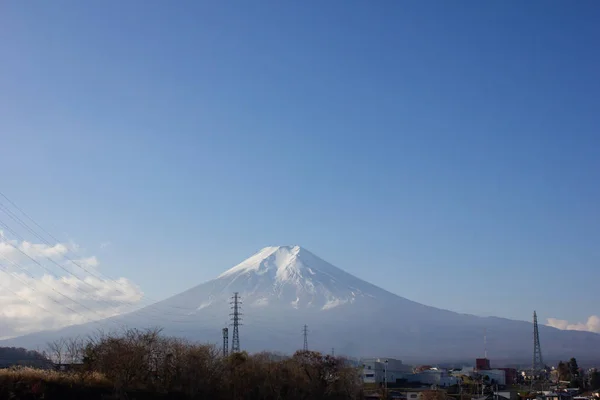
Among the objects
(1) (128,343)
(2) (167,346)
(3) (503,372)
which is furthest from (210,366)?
(3) (503,372)

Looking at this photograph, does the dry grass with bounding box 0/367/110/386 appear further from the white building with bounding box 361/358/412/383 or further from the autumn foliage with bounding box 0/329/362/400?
the white building with bounding box 361/358/412/383

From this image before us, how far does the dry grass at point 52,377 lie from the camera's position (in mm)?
27372

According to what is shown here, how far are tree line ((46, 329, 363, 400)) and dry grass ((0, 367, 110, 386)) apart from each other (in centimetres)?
78

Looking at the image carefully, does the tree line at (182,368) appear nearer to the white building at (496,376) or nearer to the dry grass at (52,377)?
the dry grass at (52,377)

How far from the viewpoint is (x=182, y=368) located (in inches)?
1398

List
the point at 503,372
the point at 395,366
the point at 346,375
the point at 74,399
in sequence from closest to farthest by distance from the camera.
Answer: the point at 74,399
the point at 346,375
the point at 503,372
the point at 395,366

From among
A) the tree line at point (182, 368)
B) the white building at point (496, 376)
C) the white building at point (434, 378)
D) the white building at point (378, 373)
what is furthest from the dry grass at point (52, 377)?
the white building at point (496, 376)

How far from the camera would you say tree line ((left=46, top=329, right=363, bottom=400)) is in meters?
33.0

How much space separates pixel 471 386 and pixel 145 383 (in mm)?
52311

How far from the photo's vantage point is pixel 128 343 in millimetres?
33656

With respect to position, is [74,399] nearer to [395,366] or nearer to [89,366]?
[89,366]

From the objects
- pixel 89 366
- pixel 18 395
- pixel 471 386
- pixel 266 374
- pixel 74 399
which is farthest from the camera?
pixel 471 386

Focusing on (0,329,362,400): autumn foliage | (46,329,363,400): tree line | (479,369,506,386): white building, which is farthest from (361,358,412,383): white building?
(0,329,362,400): autumn foliage

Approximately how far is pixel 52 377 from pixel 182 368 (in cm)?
805
